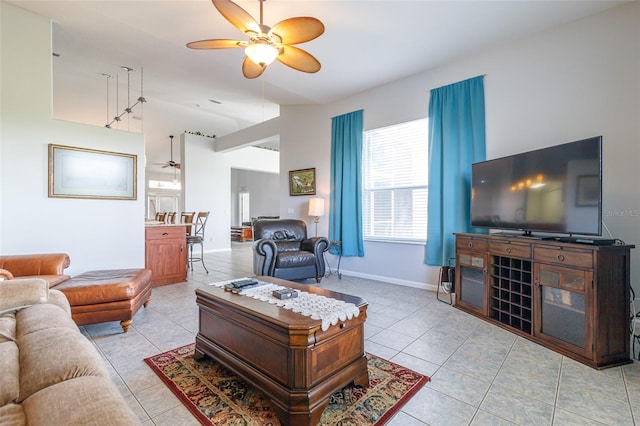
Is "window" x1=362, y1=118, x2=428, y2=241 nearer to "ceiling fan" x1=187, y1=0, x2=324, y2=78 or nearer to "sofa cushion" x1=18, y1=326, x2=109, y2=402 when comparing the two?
"ceiling fan" x1=187, y1=0, x2=324, y2=78

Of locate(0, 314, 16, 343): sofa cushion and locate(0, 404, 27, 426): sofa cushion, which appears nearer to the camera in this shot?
locate(0, 404, 27, 426): sofa cushion

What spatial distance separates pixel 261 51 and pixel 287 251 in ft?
9.63

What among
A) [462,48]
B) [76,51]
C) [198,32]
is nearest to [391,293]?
[462,48]

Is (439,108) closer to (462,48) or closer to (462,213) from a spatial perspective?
(462,48)

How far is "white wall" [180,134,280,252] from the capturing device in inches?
294

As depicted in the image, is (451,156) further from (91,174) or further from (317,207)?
(91,174)

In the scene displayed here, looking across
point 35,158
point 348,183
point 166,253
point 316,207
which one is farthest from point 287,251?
point 35,158

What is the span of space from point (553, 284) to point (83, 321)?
394 cm

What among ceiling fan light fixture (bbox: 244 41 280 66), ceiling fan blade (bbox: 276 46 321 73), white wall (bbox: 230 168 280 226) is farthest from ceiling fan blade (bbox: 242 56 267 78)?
white wall (bbox: 230 168 280 226)

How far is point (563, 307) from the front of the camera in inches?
89.4

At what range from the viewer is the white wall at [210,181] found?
294 inches

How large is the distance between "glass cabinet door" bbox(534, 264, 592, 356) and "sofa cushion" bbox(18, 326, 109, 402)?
2931mm

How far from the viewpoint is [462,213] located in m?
Result: 3.71

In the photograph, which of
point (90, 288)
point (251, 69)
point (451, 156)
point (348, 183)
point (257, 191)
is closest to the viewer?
point (90, 288)
